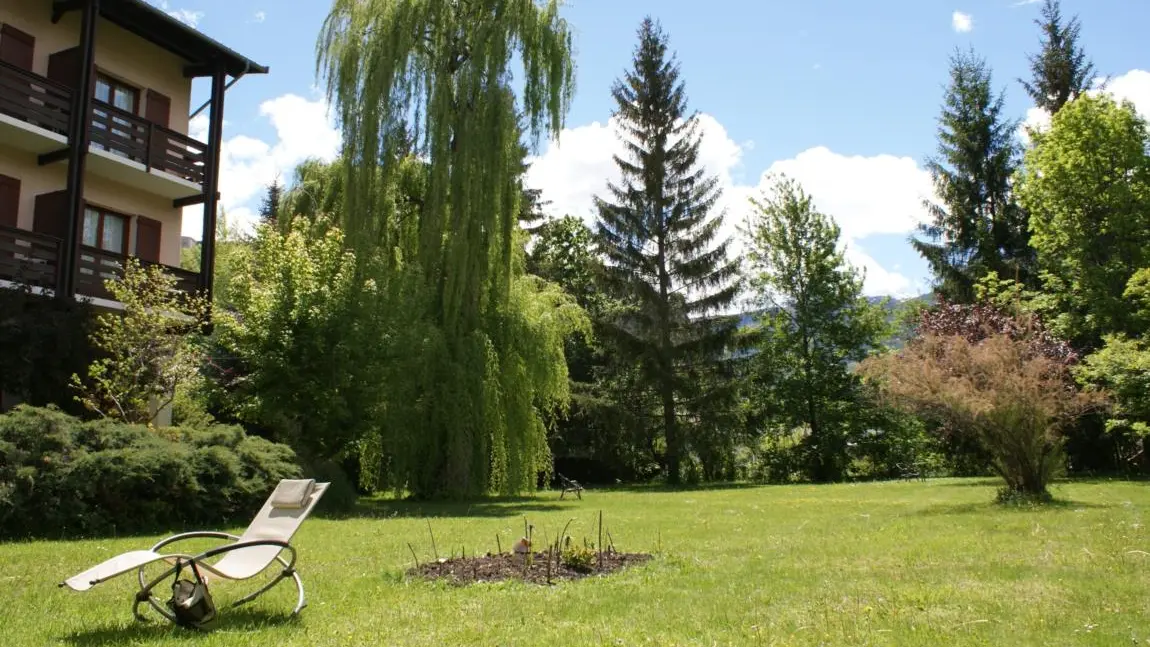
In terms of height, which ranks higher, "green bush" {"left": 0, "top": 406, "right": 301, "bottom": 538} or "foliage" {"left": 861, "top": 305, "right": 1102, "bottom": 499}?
"foliage" {"left": 861, "top": 305, "right": 1102, "bottom": 499}

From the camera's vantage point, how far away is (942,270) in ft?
109

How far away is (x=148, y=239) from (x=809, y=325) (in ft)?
82.5

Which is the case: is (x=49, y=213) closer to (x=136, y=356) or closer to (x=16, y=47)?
(x=16, y=47)

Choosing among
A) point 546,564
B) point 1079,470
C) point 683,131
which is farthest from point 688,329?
point 546,564

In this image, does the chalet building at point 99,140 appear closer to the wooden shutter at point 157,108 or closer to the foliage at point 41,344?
the wooden shutter at point 157,108

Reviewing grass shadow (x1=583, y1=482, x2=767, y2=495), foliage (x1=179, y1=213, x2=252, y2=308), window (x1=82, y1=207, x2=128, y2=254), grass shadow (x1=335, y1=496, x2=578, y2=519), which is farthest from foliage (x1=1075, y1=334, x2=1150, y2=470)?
foliage (x1=179, y1=213, x2=252, y2=308)

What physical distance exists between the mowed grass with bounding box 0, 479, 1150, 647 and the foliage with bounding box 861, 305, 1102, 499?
2.40 meters

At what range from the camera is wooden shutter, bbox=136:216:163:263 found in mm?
18609

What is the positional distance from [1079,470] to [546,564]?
28.8 meters

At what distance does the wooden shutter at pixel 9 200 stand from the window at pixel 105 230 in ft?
4.67

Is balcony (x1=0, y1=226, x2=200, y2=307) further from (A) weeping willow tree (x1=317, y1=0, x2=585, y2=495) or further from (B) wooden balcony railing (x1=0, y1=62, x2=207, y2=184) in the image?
(A) weeping willow tree (x1=317, y1=0, x2=585, y2=495)

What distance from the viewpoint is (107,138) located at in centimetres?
1688

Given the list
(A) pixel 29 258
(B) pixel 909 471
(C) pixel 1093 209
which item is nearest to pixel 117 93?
(A) pixel 29 258

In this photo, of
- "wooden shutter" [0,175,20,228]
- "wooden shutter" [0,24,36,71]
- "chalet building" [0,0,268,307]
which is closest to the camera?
"chalet building" [0,0,268,307]
